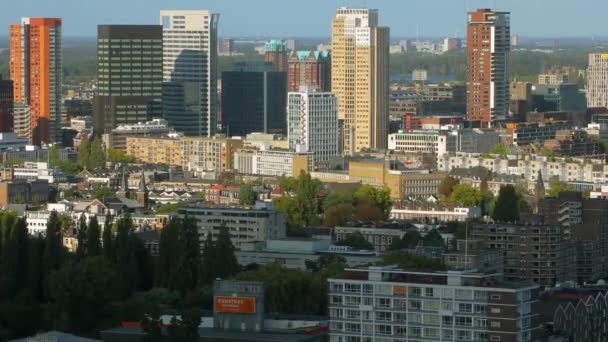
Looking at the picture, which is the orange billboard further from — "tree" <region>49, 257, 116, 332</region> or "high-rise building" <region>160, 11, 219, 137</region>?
"high-rise building" <region>160, 11, 219, 137</region>

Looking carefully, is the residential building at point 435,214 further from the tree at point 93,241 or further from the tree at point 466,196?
the tree at point 93,241

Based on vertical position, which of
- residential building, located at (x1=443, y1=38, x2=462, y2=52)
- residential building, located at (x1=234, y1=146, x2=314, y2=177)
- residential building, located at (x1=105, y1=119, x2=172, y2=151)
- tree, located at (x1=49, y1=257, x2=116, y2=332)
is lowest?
tree, located at (x1=49, y1=257, x2=116, y2=332)

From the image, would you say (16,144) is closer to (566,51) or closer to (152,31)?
(152,31)

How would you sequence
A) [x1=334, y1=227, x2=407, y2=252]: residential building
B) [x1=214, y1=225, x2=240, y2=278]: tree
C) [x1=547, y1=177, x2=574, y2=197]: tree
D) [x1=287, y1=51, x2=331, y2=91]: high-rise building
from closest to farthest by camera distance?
[x1=214, y1=225, x2=240, y2=278]: tree < [x1=334, y1=227, x2=407, y2=252]: residential building < [x1=547, y1=177, x2=574, y2=197]: tree < [x1=287, y1=51, x2=331, y2=91]: high-rise building

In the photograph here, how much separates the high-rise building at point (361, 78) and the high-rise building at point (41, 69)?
1291cm

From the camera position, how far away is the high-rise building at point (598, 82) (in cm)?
11275

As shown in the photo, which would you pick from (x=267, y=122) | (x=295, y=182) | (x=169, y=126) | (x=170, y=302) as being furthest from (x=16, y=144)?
(x=170, y=302)

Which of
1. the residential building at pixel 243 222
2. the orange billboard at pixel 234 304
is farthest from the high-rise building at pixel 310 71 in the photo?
the orange billboard at pixel 234 304

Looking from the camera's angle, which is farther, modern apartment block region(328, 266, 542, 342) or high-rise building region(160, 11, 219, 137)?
high-rise building region(160, 11, 219, 137)

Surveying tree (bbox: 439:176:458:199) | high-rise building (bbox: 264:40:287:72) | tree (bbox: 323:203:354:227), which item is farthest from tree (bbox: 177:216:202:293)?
high-rise building (bbox: 264:40:287:72)

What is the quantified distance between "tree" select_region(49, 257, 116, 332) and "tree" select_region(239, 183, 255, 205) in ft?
67.0

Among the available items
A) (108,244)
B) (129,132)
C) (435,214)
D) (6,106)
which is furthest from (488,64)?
(108,244)

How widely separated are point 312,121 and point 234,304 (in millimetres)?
42773

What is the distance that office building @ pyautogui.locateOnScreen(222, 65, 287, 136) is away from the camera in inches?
3696
